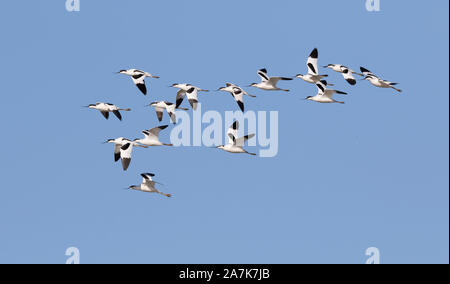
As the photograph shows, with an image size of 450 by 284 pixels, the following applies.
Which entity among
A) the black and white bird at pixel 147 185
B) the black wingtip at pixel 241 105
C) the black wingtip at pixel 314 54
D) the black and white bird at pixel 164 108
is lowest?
the black and white bird at pixel 147 185

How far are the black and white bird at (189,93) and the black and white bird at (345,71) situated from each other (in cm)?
579

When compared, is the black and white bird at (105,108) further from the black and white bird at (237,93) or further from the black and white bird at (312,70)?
the black and white bird at (312,70)

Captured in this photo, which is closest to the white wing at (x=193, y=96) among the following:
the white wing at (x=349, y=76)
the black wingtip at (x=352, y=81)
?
the white wing at (x=349, y=76)

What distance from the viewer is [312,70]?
51188mm

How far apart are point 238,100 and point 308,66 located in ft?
12.6

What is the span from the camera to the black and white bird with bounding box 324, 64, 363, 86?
49938 mm

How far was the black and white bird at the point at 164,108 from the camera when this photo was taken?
51375 mm

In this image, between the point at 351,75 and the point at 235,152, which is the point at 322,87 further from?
the point at 235,152

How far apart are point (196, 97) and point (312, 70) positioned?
199 inches

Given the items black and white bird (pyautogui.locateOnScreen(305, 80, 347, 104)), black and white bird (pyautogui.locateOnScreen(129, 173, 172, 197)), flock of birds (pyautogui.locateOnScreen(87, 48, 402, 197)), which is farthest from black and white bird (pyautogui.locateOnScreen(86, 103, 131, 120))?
black and white bird (pyautogui.locateOnScreen(305, 80, 347, 104))

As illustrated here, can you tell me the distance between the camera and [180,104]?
51.9 meters

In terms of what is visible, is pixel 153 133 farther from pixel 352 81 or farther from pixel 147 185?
pixel 352 81

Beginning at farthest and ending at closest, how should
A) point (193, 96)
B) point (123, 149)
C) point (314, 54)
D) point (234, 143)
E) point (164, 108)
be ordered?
1. point (164, 108)
2. point (314, 54)
3. point (193, 96)
4. point (234, 143)
5. point (123, 149)

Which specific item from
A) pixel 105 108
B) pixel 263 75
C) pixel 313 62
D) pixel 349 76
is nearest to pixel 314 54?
pixel 313 62
